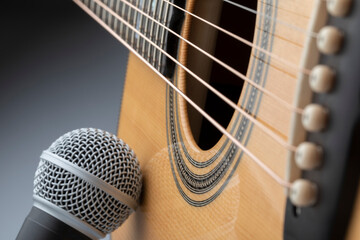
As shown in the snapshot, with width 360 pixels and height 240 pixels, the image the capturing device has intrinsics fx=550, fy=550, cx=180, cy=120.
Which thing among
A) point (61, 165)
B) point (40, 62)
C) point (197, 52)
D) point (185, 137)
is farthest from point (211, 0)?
point (40, 62)

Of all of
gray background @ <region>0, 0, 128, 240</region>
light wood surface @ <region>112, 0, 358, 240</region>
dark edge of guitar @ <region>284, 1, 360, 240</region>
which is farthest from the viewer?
gray background @ <region>0, 0, 128, 240</region>

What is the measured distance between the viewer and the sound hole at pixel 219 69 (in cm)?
84

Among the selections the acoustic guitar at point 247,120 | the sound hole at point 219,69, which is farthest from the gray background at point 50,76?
the sound hole at point 219,69

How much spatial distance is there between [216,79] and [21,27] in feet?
2.94

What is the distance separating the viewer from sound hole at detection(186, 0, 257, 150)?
0.84 m

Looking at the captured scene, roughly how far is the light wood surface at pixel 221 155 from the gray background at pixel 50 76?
566mm

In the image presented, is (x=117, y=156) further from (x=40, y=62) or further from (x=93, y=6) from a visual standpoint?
(x=40, y=62)

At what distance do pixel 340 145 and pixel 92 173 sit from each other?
1.55 ft

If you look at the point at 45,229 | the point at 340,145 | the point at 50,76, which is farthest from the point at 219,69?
the point at 50,76

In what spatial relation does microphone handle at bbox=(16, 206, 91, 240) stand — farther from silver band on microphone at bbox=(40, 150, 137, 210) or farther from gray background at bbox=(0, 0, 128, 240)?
gray background at bbox=(0, 0, 128, 240)

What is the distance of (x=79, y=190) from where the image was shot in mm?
808

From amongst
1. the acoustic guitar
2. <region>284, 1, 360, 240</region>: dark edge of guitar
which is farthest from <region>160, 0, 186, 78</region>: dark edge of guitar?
<region>284, 1, 360, 240</region>: dark edge of guitar

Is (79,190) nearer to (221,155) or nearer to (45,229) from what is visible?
(45,229)

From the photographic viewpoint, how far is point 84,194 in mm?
809
